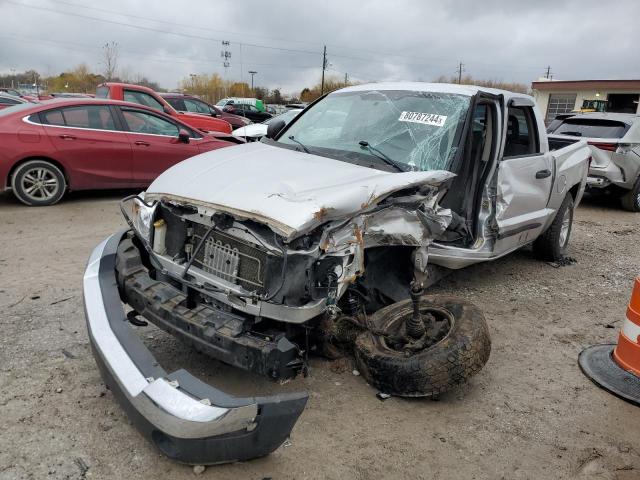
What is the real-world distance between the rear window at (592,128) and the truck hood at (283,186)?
23.9 feet

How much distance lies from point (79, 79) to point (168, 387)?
84417mm

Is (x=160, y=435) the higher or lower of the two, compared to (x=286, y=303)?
lower

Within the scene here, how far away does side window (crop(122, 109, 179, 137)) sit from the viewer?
783cm

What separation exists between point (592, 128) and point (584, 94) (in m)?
27.1

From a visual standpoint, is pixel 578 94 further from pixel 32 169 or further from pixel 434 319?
pixel 434 319

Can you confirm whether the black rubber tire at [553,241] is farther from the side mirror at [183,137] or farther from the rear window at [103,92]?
the rear window at [103,92]

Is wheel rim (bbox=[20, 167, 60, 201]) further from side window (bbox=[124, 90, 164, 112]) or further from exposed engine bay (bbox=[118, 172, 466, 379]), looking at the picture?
exposed engine bay (bbox=[118, 172, 466, 379])

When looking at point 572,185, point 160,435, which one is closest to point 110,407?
point 160,435

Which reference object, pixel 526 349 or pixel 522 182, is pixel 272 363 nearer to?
pixel 526 349

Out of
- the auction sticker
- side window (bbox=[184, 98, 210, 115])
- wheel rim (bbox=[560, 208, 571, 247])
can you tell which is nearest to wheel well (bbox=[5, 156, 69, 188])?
the auction sticker

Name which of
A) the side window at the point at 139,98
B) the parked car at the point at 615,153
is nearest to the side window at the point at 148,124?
the side window at the point at 139,98

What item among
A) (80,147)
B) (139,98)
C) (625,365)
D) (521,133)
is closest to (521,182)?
(521,133)

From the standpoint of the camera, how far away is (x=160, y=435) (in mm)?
2244

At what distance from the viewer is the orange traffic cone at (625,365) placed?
3.40 m
